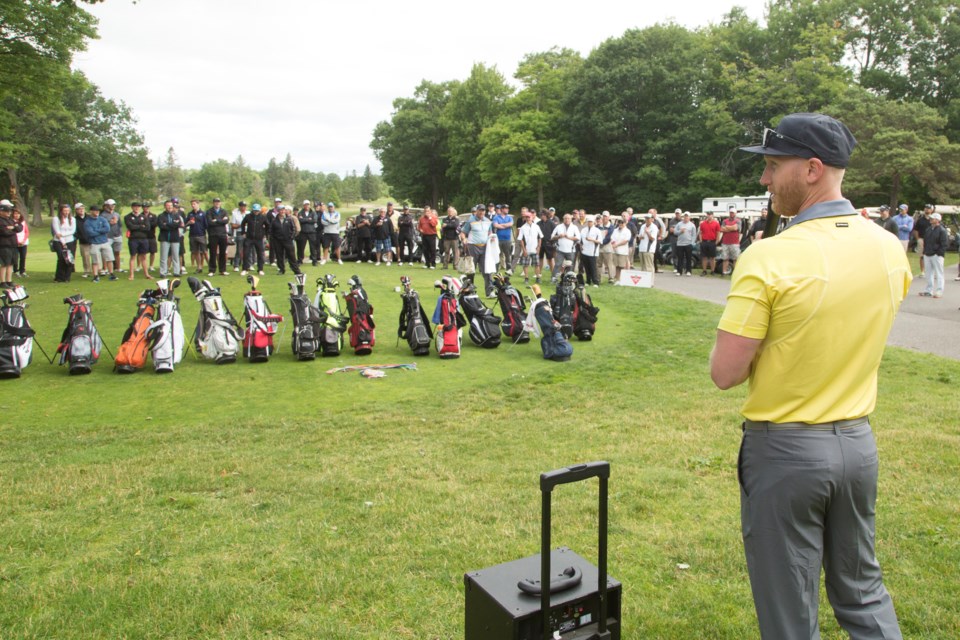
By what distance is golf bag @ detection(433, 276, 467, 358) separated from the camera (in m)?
10.4

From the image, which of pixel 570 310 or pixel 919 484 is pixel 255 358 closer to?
pixel 570 310

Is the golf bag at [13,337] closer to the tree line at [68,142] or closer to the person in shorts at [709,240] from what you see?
the tree line at [68,142]

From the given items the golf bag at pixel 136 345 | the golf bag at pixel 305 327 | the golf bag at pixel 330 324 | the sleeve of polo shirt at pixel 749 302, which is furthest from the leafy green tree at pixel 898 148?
the sleeve of polo shirt at pixel 749 302

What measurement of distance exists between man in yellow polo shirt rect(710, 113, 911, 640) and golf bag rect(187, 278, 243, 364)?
8.68 m

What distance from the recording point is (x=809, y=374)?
7.22 feet

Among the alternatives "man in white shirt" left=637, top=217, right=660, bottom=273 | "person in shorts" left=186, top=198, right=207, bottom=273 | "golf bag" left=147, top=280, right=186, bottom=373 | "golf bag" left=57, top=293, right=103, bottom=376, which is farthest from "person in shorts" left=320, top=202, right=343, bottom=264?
"golf bag" left=57, top=293, right=103, bottom=376

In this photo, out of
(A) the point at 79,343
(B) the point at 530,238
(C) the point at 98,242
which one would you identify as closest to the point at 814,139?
(A) the point at 79,343

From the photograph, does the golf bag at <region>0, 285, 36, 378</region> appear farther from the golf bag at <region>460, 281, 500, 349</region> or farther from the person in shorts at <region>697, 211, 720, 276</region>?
the person in shorts at <region>697, 211, 720, 276</region>

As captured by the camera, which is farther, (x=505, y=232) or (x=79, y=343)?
(x=505, y=232)

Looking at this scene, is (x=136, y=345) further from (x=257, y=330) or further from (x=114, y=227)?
(x=114, y=227)

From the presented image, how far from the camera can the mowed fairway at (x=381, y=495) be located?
3564 mm

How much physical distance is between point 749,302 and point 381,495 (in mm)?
3485

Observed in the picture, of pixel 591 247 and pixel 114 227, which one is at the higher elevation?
pixel 114 227

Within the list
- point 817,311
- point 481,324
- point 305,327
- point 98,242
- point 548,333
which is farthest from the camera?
point 98,242
